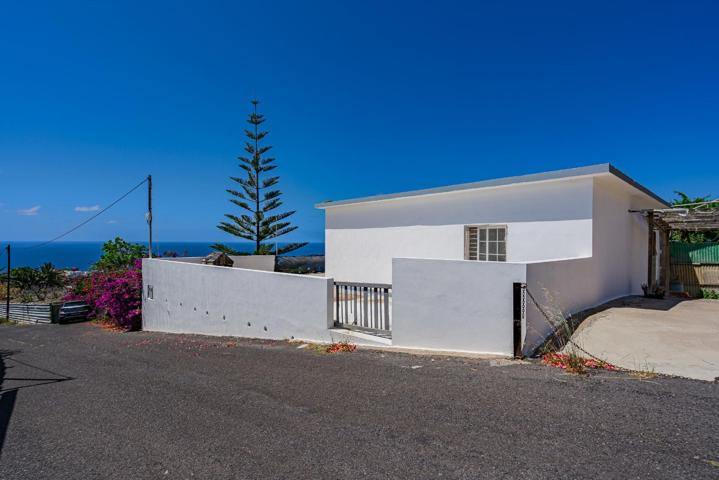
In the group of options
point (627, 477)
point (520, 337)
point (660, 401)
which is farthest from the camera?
point (520, 337)

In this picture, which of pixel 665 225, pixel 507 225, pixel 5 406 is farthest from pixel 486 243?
pixel 5 406

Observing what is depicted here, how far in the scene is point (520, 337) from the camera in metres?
4.81

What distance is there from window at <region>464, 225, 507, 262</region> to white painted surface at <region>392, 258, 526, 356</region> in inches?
117

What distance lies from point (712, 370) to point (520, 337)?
1.97 meters

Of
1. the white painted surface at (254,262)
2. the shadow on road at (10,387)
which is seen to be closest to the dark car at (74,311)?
the white painted surface at (254,262)

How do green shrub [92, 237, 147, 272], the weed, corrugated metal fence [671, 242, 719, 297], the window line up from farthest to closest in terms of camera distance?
1. green shrub [92, 237, 147, 272]
2. corrugated metal fence [671, 242, 719, 297]
3. the window
4. the weed

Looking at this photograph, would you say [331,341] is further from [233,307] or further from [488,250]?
[488,250]

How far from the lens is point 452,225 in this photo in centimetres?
860

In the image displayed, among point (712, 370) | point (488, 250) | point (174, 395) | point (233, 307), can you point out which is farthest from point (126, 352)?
point (712, 370)

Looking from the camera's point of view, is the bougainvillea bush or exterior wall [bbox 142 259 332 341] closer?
exterior wall [bbox 142 259 332 341]

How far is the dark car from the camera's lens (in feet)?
49.9

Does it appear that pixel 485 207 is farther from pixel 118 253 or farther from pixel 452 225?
pixel 118 253

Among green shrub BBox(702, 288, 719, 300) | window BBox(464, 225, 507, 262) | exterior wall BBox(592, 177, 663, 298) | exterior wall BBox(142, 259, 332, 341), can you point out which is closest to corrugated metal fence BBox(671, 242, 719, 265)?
green shrub BBox(702, 288, 719, 300)

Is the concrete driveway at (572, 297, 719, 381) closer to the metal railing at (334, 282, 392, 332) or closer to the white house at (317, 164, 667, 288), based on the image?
the white house at (317, 164, 667, 288)
